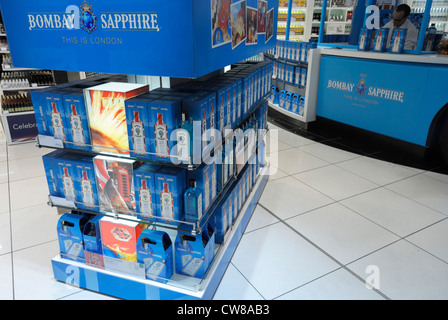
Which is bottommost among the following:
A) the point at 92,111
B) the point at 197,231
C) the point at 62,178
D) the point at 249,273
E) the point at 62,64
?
the point at 249,273

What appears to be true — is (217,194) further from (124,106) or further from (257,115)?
(257,115)

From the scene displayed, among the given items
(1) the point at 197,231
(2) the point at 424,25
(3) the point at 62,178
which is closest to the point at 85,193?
(3) the point at 62,178

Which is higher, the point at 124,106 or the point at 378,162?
the point at 124,106

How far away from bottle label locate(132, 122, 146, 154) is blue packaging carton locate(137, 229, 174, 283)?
57 centimetres

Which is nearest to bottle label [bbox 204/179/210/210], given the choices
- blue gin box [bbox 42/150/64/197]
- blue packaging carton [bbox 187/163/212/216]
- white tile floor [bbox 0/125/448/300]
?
blue packaging carton [bbox 187/163/212/216]

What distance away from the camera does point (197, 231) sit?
1.96m

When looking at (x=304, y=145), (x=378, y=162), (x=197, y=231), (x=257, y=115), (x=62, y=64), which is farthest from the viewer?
(x=304, y=145)

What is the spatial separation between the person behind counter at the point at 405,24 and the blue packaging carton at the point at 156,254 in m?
4.56

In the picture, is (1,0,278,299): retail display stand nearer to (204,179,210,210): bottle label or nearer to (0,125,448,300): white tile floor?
(204,179,210,210): bottle label

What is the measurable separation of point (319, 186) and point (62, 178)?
2877 mm

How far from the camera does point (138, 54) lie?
5.40ft

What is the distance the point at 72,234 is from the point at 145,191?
746mm

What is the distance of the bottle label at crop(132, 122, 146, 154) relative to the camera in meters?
1.84

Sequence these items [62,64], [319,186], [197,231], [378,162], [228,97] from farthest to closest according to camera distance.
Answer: [378,162] < [319,186] < [228,97] < [197,231] < [62,64]
